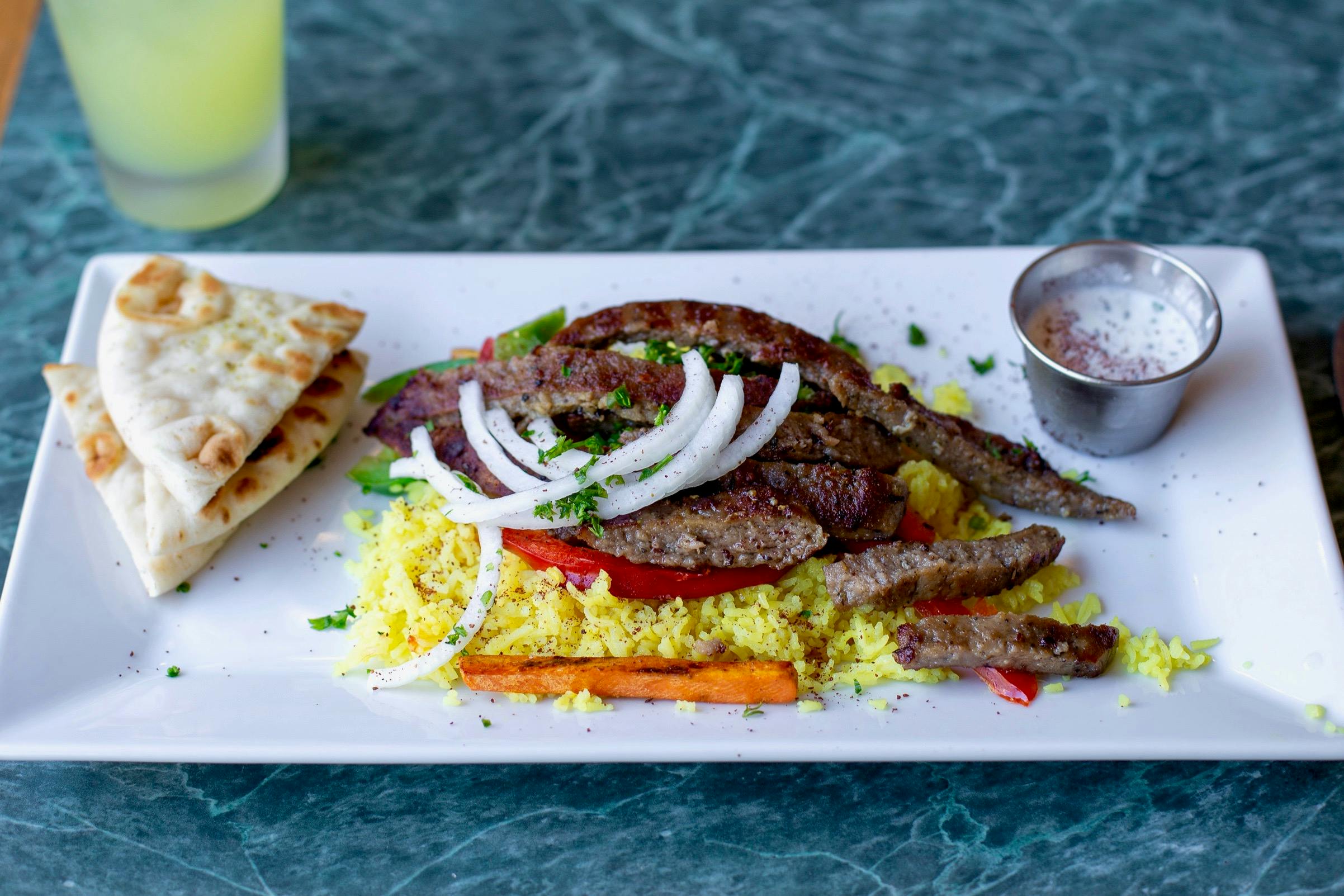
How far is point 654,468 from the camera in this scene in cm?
473

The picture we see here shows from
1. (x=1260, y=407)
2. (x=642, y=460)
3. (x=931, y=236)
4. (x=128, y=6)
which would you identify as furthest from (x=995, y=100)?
(x=128, y=6)

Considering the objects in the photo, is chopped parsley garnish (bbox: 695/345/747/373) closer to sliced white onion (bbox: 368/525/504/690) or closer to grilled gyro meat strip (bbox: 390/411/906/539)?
grilled gyro meat strip (bbox: 390/411/906/539)

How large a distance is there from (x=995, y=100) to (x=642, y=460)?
4.35 m

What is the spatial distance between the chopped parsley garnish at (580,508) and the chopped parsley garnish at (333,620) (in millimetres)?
843

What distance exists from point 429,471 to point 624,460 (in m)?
0.87

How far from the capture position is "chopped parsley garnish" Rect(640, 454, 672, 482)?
4727 mm

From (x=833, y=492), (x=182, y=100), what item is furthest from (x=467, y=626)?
(x=182, y=100)

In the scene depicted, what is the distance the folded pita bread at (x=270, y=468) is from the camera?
4.88 metres

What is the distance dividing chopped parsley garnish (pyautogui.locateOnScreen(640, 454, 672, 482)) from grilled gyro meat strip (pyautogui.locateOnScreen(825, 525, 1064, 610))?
72 cm

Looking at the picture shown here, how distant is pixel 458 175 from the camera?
24.4 feet

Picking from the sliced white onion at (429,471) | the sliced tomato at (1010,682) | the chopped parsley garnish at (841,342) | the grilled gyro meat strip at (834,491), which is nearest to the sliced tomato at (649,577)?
the grilled gyro meat strip at (834,491)

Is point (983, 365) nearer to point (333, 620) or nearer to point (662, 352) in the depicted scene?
point (662, 352)

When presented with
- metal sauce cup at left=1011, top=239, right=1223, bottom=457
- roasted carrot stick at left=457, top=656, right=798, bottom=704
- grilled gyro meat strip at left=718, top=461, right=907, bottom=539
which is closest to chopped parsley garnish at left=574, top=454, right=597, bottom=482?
grilled gyro meat strip at left=718, top=461, right=907, bottom=539

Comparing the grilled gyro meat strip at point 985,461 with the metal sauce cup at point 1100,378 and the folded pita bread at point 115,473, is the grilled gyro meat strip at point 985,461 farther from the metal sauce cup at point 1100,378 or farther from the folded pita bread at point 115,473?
the folded pita bread at point 115,473
